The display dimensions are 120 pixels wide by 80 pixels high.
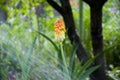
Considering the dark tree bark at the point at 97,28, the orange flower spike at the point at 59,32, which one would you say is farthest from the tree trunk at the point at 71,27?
the orange flower spike at the point at 59,32

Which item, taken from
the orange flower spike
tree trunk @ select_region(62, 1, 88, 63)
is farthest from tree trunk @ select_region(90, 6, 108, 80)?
the orange flower spike

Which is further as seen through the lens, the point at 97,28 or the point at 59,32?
the point at 97,28

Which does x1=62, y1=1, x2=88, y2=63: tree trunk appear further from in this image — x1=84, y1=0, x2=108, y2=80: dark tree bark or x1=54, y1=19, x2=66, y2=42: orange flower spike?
x1=54, y1=19, x2=66, y2=42: orange flower spike

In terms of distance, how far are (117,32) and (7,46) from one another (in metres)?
2.91

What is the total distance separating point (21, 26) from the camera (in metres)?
5.70

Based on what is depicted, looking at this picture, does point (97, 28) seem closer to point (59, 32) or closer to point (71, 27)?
point (71, 27)

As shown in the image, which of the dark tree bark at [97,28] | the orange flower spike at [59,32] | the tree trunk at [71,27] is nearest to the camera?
the orange flower spike at [59,32]

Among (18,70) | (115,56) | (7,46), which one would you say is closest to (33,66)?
(18,70)

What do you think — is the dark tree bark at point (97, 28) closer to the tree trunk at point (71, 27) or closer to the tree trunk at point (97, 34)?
the tree trunk at point (97, 34)

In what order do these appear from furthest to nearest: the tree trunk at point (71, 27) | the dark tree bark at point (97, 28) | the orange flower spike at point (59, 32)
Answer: the tree trunk at point (71, 27)
the dark tree bark at point (97, 28)
the orange flower spike at point (59, 32)

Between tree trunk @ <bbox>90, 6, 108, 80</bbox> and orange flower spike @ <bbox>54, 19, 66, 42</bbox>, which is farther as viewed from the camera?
tree trunk @ <bbox>90, 6, 108, 80</bbox>

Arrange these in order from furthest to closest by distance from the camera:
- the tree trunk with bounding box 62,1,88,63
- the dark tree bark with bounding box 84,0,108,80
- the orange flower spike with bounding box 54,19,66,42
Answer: the tree trunk with bounding box 62,1,88,63 < the dark tree bark with bounding box 84,0,108,80 < the orange flower spike with bounding box 54,19,66,42

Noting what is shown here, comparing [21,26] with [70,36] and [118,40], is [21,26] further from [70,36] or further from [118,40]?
[70,36]

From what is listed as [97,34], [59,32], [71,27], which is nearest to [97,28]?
[97,34]
